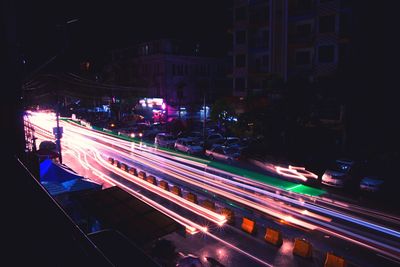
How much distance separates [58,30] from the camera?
17.1 meters

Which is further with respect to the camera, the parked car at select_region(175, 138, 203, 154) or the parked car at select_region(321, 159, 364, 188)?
the parked car at select_region(175, 138, 203, 154)

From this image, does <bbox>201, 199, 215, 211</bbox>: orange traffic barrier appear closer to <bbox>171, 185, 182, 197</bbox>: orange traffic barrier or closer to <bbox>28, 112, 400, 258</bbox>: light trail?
<bbox>28, 112, 400, 258</bbox>: light trail

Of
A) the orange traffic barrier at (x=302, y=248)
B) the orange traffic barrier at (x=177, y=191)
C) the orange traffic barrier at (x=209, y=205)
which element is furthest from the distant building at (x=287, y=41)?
the orange traffic barrier at (x=302, y=248)

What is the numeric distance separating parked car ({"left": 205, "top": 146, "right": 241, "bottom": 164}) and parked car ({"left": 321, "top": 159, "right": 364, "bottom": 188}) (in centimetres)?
756

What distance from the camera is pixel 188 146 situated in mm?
30875

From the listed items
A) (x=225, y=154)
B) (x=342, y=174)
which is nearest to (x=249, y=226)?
(x=342, y=174)

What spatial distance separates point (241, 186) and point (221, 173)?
3.42 m

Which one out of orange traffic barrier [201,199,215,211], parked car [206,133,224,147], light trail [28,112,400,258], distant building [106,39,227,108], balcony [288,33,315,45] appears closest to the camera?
light trail [28,112,400,258]

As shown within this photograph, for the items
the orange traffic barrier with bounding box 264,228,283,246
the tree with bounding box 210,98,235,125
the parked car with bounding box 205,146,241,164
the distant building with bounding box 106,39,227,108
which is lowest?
the orange traffic barrier with bounding box 264,228,283,246

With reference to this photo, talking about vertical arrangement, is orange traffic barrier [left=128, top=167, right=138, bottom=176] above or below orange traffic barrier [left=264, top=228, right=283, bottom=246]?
above

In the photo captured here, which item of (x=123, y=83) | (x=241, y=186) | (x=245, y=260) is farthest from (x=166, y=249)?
(x=123, y=83)

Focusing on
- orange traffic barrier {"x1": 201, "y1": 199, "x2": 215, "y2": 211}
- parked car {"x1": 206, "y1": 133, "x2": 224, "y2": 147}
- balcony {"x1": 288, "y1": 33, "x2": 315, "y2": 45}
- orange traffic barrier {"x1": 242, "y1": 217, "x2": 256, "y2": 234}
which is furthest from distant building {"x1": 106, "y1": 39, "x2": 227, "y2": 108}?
orange traffic barrier {"x1": 242, "y1": 217, "x2": 256, "y2": 234}

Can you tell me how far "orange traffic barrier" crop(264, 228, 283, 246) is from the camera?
516 inches

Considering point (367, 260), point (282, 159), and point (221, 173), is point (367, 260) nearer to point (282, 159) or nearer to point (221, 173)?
point (221, 173)
